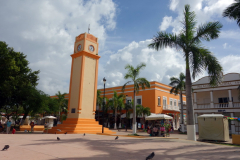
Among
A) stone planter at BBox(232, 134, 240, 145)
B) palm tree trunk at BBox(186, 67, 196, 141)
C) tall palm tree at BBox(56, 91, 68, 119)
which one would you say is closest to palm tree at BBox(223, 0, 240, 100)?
palm tree trunk at BBox(186, 67, 196, 141)

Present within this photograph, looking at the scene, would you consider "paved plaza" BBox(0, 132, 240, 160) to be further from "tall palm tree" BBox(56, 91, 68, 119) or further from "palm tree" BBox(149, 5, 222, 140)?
"tall palm tree" BBox(56, 91, 68, 119)

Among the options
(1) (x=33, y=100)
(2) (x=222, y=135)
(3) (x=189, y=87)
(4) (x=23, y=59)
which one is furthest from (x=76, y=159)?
(4) (x=23, y=59)

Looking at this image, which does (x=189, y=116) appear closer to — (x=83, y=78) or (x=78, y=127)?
(x=78, y=127)

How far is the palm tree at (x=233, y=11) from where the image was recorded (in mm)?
13829

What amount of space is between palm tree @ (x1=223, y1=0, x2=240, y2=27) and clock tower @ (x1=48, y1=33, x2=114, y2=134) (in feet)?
48.2

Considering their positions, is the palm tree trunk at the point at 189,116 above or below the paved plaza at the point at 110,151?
above

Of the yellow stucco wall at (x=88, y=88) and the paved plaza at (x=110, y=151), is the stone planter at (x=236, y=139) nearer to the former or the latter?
the paved plaza at (x=110, y=151)

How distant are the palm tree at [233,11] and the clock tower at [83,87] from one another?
14.7m

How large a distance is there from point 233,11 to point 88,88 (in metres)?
16.0

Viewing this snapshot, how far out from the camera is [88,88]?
22.7 metres

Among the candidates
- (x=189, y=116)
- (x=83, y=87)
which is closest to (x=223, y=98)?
(x=189, y=116)

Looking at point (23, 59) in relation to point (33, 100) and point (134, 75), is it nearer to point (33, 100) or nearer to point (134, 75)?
point (33, 100)

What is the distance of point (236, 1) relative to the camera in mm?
14094

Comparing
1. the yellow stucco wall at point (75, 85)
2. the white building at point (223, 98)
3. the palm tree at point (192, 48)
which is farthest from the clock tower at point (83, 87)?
the white building at point (223, 98)
